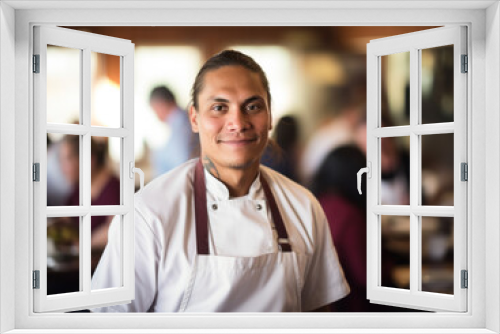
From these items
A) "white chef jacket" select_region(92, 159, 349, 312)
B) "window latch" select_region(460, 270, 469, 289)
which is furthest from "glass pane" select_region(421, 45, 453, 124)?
"white chef jacket" select_region(92, 159, 349, 312)

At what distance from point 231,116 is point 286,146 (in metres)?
0.45

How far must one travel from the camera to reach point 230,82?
376 cm

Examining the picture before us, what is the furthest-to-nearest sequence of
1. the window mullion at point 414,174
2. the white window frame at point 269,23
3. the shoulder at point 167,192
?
the shoulder at point 167,192, the window mullion at point 414,174, the white window frame at point 269,23

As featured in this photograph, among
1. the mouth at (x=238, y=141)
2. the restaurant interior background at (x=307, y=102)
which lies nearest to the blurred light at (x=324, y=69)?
the restaurant interior background at (x=307, y=102)

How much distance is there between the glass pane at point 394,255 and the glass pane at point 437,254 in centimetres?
27

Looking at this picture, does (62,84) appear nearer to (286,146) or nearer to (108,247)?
(108,247)

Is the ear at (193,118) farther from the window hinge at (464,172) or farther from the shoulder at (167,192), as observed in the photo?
the window hinge at (464,172)

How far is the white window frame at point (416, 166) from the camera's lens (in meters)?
2.99

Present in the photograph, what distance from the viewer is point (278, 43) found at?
12.4 ft

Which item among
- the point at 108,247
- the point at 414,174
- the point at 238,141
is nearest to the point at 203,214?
the point at 238,141

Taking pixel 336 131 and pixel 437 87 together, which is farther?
pixel 336 131

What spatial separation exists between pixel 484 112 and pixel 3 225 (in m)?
2.65

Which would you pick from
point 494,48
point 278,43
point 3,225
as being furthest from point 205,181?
point 494,48

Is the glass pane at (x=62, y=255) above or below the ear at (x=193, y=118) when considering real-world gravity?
below
